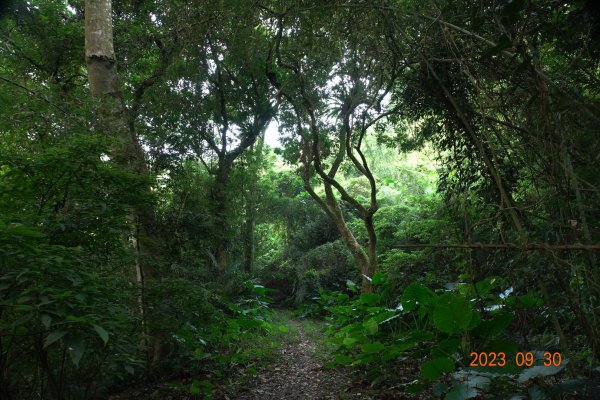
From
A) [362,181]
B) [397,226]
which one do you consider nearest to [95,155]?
[397,226]

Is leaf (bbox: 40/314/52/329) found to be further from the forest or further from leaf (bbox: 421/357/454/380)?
leaf (bbox: 421/357/454/380)

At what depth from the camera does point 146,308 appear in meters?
3.53

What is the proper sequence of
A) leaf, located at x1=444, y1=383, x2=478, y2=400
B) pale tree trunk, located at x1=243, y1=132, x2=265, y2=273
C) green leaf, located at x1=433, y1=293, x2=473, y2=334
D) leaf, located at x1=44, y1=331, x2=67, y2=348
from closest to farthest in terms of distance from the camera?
1. leaf, located at x1=44, y1=331, x2=67, y2=348
2. leaf, located at x1=444, y1=383, x2=478, y2=400
3. green leaf, located at x1=433, y1=293, x2=473, y2=334
4. pale tree trunk, located at x1=243, y1=132, x2=265, y2=273

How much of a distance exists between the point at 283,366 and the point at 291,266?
24.8 ft

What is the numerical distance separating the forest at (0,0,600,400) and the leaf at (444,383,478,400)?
0.04 feet

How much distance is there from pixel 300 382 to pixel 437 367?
2.69 m

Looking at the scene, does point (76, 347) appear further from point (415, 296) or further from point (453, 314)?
point (415, 296)

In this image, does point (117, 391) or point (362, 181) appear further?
point (362, 181)

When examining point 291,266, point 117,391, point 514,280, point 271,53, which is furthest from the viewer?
point 291,266

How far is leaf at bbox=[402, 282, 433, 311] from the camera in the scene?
3.94m

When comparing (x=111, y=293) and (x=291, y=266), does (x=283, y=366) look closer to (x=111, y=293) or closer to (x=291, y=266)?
(x=111, y=293)

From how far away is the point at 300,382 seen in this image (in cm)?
512

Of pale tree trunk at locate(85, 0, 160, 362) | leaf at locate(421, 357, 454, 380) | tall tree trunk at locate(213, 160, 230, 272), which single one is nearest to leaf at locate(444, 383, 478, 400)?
leaf at locate(421, 357, 454, 380)
